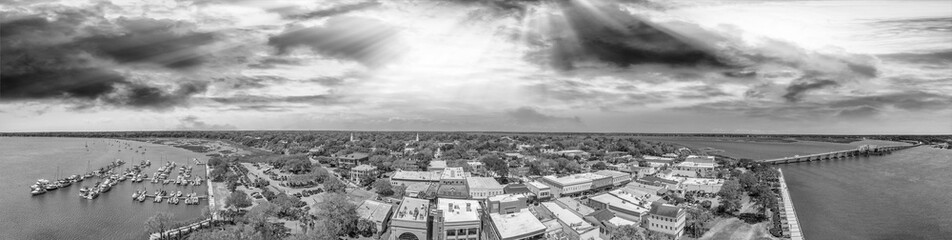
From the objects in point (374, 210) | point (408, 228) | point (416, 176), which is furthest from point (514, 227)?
point (416, 176)

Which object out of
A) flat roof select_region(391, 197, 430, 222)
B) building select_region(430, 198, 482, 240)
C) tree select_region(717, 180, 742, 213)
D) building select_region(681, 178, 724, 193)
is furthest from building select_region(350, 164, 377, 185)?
tree select_region(717, 180, 742, 213)

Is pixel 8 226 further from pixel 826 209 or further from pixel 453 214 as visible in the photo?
pixel 826 209

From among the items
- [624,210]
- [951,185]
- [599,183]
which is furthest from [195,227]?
[951,185]

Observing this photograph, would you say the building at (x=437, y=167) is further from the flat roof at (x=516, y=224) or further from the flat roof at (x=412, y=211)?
the flat roof at (x=516, y=224)

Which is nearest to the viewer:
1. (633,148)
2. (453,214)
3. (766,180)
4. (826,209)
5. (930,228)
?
(453,214)

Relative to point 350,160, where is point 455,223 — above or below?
below

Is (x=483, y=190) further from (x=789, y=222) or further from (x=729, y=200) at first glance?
(x=789, y=222)
